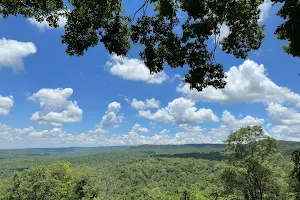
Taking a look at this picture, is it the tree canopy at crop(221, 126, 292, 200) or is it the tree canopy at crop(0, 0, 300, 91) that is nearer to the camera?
the tree canopy at crop(0, 0, 300, 91)

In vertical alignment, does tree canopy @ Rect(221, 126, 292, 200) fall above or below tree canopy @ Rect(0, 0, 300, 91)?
below

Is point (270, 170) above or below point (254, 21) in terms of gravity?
below

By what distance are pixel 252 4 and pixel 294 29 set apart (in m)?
1.61

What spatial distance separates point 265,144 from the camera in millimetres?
24625

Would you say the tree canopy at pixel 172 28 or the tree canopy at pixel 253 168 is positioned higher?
the tree canopy at pixel 172 28

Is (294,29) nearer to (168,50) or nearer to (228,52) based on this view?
(228,52)

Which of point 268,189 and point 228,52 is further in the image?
point 268,189

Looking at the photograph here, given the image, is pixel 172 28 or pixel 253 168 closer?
pixel 172 28

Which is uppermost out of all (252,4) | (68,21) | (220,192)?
Result: (252,4)

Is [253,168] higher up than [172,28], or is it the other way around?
[172,28]

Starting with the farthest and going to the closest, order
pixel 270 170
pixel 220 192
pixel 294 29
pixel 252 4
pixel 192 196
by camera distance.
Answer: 1. pixel 192 196
2. pixel 220 192
3. pixel 270 170
4. pixel 252 4
5. pixel 294 29

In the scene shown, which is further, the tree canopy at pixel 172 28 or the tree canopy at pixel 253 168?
the tree canopy at pixel 253 168

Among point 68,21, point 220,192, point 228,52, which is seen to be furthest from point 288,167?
point 68,21

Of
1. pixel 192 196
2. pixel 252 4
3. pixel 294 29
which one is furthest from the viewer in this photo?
pixel 192 196
